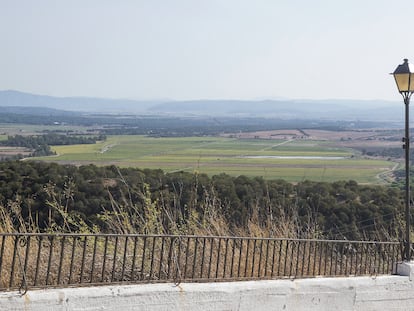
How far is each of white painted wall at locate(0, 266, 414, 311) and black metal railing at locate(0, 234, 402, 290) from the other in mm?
247

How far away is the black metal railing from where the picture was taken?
587 cm

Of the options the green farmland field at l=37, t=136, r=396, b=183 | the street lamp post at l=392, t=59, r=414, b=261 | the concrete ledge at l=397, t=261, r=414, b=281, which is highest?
the street lamp post at l=392, t=59, r=414, b=261

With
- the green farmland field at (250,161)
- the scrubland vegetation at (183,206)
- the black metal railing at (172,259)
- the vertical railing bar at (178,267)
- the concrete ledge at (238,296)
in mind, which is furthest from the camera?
the green farmland field at (250,161)

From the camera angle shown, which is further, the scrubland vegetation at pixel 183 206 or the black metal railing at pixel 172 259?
the scrubland vegetation at pixel 183 206

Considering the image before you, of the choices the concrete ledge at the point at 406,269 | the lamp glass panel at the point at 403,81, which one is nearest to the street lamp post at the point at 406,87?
the lamp glass panel at the point at 403,81

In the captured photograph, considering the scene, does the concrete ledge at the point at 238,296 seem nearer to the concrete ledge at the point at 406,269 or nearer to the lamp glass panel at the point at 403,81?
the concrete ledge at the point at 406,269

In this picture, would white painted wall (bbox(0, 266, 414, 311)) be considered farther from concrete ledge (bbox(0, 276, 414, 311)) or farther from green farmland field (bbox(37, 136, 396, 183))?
green farmland field (bbox(37, 136, 396, 183))

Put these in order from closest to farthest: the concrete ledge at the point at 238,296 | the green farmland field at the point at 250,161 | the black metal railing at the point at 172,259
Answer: the concrete ledge at the point at 238,296 → the black metal railing at the point at 172,259 → the green farmland field at the point at 250,161

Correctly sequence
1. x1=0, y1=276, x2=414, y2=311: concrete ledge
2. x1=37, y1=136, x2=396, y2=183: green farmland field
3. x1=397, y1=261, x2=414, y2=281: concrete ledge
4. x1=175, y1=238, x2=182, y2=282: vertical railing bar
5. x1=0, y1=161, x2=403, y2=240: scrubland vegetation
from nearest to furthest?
x1=0, y1=276, x2=414, y2=311: concrete ledge
x1=175, y1=238, x2=182, y2=282: vertical railing bar
x1=397, y1=261, x2=414, y2=281: concrete ledge
x1=0, y1=161, x2=403, y2=240: scrubland vegetation
x1=37, y1=136, x2=396, y2=183: green farmland field

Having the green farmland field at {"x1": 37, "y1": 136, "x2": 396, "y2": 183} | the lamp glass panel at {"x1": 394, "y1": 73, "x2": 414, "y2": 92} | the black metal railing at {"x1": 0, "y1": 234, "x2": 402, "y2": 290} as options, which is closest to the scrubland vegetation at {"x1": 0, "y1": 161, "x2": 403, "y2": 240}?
the black metal railing at {"x1": 0, "y1": 234, "x2": 402, "y2": 290}

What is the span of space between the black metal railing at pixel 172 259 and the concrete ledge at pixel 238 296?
0.79ft

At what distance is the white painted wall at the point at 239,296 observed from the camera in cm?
526

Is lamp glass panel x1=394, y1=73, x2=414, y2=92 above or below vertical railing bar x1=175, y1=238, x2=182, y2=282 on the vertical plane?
above

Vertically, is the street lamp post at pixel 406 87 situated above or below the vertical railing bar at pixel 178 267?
above
